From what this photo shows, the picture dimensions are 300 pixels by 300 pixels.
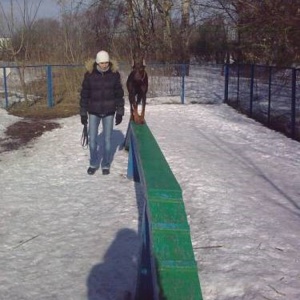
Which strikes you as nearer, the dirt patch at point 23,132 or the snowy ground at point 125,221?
the snowy ground at point 125,221

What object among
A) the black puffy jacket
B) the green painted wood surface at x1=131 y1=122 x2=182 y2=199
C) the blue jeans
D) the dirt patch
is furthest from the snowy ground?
the black puffy jacket

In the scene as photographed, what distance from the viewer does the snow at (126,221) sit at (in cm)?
436

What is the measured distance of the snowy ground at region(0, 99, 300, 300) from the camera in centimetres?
436

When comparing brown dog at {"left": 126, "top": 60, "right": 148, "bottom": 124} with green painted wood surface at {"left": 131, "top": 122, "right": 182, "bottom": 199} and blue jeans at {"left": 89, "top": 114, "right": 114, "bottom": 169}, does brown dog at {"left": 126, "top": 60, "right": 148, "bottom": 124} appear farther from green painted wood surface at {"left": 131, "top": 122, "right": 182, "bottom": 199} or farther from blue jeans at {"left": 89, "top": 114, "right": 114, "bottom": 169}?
green painted wood surface at {"left": 131, "top": 122, "right": 182, "bottom": 199}

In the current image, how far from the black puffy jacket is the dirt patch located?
330 cm

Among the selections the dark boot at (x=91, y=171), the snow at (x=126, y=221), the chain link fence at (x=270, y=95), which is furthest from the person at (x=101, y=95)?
the chain link fence at (x=270, y=95)

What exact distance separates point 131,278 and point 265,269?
3.70ft

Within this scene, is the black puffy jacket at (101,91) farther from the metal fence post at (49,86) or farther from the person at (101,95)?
the metal fence post at (49,86)

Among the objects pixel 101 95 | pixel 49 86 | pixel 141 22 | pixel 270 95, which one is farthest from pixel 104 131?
pixel 141 22

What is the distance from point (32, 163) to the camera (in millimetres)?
9133

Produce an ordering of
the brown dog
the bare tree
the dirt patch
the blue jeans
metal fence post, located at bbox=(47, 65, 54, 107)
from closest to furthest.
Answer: the blue jeans, the brown dog, the dirt patch, metal fence post, located at bbox=(47, 65, 54, 107), the bare tree

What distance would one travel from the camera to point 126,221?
5.89 meters

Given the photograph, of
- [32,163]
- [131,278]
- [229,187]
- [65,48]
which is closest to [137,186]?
[229,187]

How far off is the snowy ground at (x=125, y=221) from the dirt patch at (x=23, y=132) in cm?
59
